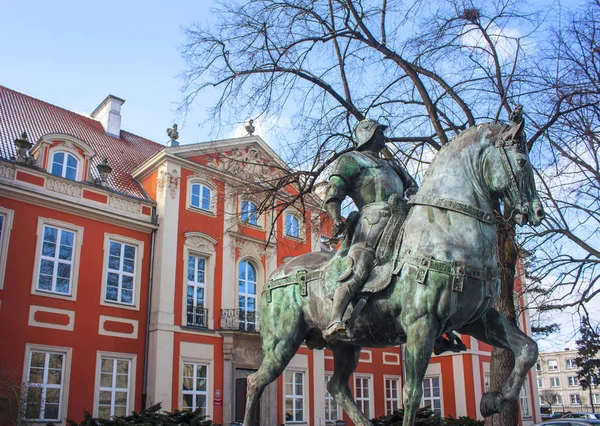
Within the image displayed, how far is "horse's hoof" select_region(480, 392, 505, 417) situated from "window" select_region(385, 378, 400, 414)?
23719mm

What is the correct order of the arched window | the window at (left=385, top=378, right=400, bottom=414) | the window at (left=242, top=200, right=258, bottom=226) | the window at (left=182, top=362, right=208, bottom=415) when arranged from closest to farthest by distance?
the window at (left=242, top=200, right=258, bottom=226) → the window at (left=182, top=362, right=208, bottom=415) → the arched window → the window at (left=385, top=378, right=400, bottom=414)

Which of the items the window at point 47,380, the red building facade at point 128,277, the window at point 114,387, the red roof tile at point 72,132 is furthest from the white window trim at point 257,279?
the window at point 47,380

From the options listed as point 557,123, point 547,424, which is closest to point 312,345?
point 557,123

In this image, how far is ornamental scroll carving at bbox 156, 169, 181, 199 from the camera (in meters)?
21.1

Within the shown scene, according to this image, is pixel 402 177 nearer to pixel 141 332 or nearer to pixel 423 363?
pixel 423 363

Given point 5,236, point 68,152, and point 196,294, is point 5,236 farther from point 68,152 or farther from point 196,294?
point 196,294

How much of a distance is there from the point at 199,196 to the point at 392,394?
12709 millimetres

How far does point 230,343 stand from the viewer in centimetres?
2062

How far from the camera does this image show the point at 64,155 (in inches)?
757

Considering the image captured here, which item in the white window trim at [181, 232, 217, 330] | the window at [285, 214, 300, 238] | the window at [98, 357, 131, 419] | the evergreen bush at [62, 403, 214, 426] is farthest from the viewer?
the window at [285, 214, 300, 238]

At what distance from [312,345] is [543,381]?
90646 millimetres

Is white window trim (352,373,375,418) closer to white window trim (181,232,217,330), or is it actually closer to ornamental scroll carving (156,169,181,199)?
white window trim (181,232,217,330)

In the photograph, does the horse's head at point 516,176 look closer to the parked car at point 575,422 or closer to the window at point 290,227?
the parked car at point 575,422

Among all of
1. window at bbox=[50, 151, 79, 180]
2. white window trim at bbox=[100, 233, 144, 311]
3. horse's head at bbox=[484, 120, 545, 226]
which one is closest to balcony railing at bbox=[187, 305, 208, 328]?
white window trim at bbox=[100, 233, 144, 311]
